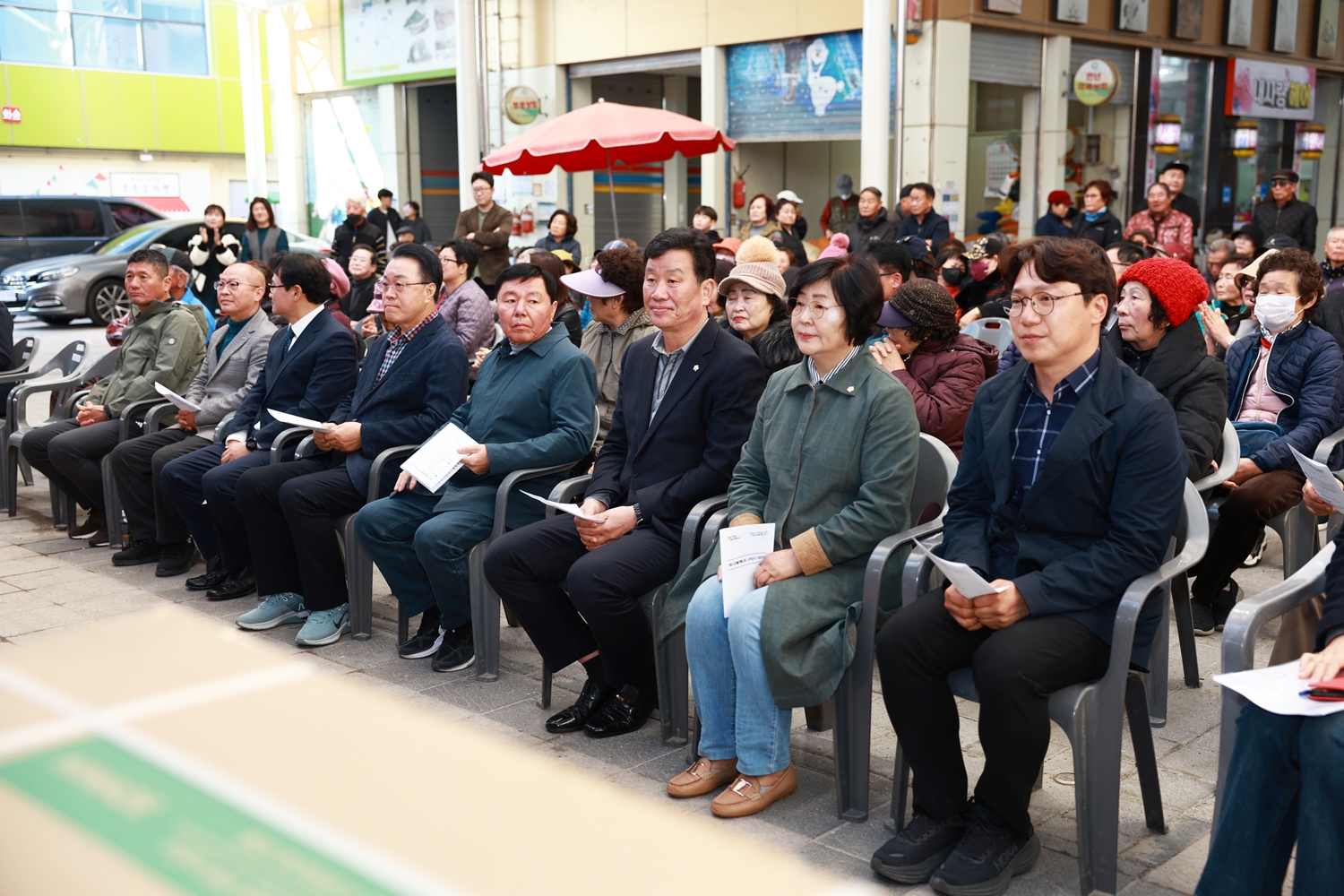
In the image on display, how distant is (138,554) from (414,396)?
6.96 feet

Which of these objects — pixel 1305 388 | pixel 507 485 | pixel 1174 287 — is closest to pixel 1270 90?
pixel 1305 388

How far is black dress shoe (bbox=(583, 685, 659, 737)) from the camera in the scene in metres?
3.99

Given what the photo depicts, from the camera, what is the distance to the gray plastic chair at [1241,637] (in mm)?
2576

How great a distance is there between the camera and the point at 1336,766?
226 centimetres

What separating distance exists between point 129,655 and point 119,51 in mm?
29486

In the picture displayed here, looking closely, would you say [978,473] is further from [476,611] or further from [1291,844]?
[476,611]

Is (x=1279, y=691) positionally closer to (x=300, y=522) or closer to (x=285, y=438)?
(x=300, y=522)

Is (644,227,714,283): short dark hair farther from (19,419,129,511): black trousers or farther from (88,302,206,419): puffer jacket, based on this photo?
(19,419,129,511): black trousers

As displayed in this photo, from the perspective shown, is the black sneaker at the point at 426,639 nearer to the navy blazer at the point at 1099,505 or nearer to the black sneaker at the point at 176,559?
the black sneaker at the point at 176,559

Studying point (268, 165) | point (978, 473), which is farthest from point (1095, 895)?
point (268, 165)

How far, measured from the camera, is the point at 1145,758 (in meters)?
3.17

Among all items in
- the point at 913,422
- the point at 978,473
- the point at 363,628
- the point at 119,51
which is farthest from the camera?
the point at 119,51

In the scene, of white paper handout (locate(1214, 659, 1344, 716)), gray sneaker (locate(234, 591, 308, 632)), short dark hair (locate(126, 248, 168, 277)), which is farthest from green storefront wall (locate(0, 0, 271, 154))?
Result: white paper handout (locate(1214, 659, 1344, 716))

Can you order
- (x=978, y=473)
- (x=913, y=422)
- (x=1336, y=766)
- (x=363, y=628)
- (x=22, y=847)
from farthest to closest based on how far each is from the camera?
(x=363, y=628), (x=913, y=422), (x=978, y=473), (x=1336, y=766), (x=22, y=847)
